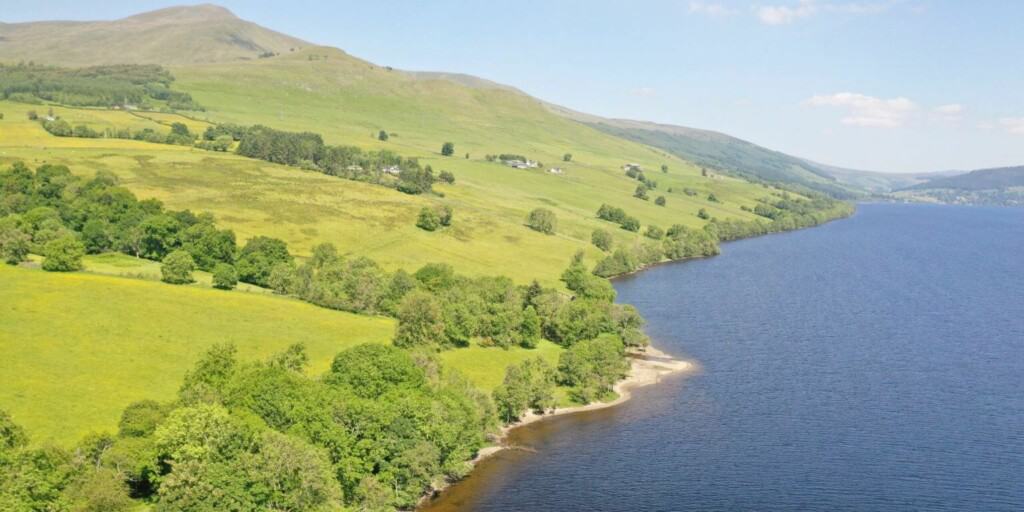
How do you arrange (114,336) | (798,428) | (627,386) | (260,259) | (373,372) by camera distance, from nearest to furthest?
(373,372)
(114,336)
(798,428)
(627,386)
(260,259)

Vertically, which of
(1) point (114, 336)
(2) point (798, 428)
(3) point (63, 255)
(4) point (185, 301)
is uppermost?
(3) point (63, 255)

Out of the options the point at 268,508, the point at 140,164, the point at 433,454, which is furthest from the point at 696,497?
the point at 140,164

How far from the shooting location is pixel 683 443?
86.6 m

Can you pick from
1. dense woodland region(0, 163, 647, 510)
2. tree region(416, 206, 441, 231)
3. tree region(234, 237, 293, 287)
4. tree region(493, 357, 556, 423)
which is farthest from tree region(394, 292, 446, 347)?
tree region(416, 206, 441, 231)

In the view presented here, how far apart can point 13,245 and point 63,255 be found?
8.60 metres

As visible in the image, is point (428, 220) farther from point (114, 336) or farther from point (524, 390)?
point (114, 336)

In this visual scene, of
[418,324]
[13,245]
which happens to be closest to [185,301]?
[13,245]

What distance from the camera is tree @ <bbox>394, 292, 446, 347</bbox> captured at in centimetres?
9912

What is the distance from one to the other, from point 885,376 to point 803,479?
43.6 metres

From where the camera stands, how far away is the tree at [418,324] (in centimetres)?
9912

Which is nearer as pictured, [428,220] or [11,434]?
[11,434]

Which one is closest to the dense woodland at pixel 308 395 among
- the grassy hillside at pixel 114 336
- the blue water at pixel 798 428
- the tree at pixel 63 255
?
the tree at pixel 63 255

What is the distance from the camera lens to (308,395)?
68.8m

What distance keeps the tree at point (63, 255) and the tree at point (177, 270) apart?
1180 centimetres
